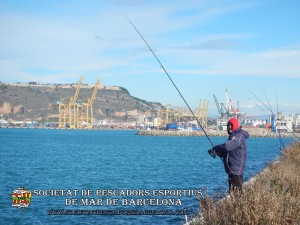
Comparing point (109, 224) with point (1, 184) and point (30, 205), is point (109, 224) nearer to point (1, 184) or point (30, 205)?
point (30, 205)

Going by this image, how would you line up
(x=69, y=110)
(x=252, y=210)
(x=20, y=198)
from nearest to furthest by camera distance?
(x=252, y=210)
(x=20, y=198)
(x=69, y=110)

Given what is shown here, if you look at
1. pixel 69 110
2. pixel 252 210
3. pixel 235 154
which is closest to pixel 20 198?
pixel 235 154

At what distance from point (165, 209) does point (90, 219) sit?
2.13 meters

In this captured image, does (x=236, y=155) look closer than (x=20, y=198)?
Yes

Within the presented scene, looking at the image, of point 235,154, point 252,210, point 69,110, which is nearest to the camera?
point 252,210

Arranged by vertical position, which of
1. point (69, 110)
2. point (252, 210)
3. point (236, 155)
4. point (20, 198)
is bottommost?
point (20, 198)

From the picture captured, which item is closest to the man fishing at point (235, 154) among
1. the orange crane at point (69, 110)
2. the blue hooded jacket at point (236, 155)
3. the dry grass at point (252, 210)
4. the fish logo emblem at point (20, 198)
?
the blue hooded jacket at point (236, 155)

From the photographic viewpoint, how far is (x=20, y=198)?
50.4ft

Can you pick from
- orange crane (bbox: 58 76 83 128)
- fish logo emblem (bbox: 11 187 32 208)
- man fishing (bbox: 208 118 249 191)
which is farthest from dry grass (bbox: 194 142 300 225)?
orange crane (bbox: 58 76 83 128)

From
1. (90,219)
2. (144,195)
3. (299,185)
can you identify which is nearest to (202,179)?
(144,195)

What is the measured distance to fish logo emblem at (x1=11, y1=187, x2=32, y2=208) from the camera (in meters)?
13.9

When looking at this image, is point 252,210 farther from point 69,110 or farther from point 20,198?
point 69,110

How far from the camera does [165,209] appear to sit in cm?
1271

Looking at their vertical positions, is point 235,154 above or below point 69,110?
below
